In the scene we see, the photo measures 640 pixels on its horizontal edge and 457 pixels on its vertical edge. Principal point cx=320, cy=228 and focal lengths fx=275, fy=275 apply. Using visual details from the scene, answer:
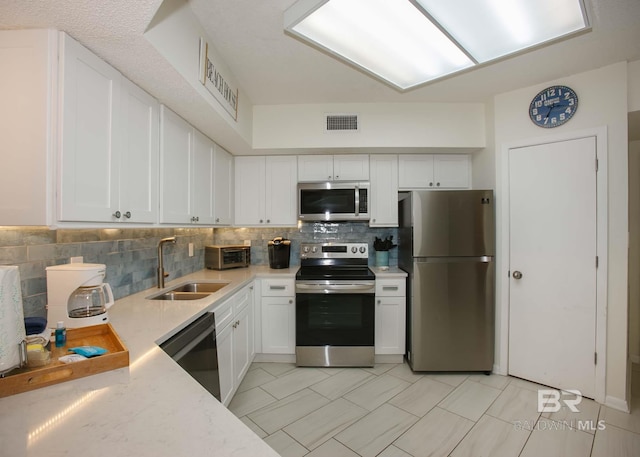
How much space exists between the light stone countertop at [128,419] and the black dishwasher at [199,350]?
1.03 ft

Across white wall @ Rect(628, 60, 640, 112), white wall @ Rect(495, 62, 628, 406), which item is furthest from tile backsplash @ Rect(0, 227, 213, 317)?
white wall @ Rect(628, 60, 640, 112)

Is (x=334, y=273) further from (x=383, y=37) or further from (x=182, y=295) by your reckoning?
(x=383, y=37)

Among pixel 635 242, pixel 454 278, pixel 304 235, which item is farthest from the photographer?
pixel 304 235

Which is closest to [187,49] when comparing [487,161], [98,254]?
[98,254]

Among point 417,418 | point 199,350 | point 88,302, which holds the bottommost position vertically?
point 417,418

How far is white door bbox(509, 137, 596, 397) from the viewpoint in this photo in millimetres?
2162

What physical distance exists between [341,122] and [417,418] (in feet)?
8.54

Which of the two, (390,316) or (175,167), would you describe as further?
(390,316)

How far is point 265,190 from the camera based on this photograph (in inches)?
121

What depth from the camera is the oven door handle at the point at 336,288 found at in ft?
8.45

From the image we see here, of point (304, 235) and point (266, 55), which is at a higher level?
point (266, 55)

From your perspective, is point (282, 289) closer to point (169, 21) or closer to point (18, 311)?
point (18, 311)

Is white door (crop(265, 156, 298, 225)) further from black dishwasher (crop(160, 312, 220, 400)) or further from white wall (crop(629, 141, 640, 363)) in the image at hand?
white wall (crop(629, 141, 640, 363))

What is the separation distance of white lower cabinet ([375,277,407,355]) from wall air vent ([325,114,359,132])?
1.54 m
